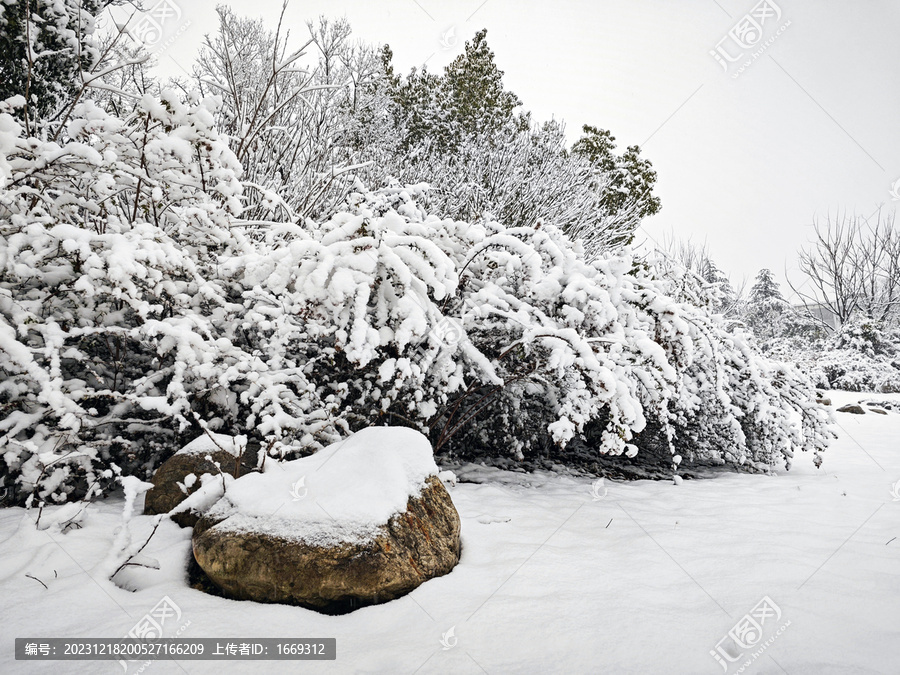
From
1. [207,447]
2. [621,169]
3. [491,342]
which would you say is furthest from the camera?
[621,169]

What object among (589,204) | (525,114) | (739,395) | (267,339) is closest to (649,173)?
(525,114)

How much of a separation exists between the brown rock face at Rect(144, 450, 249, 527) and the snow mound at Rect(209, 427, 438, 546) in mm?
339

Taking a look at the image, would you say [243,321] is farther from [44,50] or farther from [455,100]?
[455,100]

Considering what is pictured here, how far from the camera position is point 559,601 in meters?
1.84

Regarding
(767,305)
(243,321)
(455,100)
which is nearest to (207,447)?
(243,321)

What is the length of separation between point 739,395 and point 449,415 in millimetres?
2701

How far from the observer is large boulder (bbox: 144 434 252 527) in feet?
7.60

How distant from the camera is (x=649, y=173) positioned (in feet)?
43.4

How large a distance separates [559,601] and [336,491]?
1007 mm
